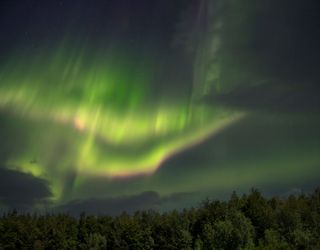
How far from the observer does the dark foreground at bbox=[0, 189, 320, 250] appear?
11075cm

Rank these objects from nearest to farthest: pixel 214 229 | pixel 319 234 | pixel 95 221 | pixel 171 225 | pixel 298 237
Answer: pixel 298 237 < pixel 319 234 < pixel 214 229 < pixel 171 225 < pixel 95 221

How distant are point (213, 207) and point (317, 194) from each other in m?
29.7

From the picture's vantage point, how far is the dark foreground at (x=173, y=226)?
11075cm

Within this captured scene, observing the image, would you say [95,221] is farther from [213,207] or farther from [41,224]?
[213,207]

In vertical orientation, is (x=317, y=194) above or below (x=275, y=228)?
above

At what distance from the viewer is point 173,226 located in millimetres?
127562

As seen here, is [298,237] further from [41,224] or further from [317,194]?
[41,224]

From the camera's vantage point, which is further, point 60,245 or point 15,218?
point 15,218

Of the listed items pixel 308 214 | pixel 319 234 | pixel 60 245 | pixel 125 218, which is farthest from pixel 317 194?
pixel 60 245

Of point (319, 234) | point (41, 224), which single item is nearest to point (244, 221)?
point (319, 234)

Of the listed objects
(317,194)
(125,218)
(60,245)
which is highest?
(317,194)

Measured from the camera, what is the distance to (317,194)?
139125 millimetres

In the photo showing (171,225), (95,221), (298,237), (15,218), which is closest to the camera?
(298,237)

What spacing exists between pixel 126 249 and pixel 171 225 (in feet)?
40.2
